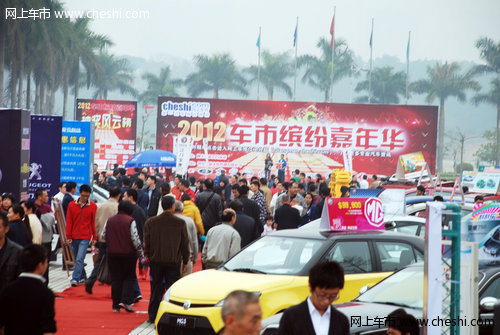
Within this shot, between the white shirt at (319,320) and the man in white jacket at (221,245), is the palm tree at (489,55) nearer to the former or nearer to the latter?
the man in white jacket at (221,245)

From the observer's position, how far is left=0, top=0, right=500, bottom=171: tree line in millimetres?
64750

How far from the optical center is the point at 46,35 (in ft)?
215

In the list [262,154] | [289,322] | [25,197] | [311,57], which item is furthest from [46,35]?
[289,322]

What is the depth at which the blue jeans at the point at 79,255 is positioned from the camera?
547 inches

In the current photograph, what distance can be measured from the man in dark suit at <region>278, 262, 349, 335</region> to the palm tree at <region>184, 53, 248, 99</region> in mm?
88065

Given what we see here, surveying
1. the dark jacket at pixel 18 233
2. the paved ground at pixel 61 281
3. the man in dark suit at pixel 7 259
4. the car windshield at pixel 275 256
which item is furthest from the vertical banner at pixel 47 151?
the man in dark suit at pixel 7 259

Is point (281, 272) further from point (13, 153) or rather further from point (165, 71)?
point (165, 71)

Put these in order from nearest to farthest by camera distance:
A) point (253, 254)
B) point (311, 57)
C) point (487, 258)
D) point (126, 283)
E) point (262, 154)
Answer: point (487, 258) < point (253, 254) < point (126, 283) < point (262, 154) < point (311, 57)

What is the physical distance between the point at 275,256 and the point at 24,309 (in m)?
4.44

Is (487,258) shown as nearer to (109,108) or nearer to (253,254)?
(253,254)

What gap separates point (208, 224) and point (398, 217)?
11.7 feet

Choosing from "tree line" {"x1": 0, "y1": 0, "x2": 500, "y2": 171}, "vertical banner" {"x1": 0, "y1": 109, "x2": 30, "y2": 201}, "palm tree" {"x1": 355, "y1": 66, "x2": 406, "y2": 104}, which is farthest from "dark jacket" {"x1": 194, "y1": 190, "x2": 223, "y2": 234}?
"palm tree" {"x1": 355, "y1": 66, "x2": 406, "y2": 104}

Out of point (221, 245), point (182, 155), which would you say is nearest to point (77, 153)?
point (182, 155)

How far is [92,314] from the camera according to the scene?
11523 millimetres
